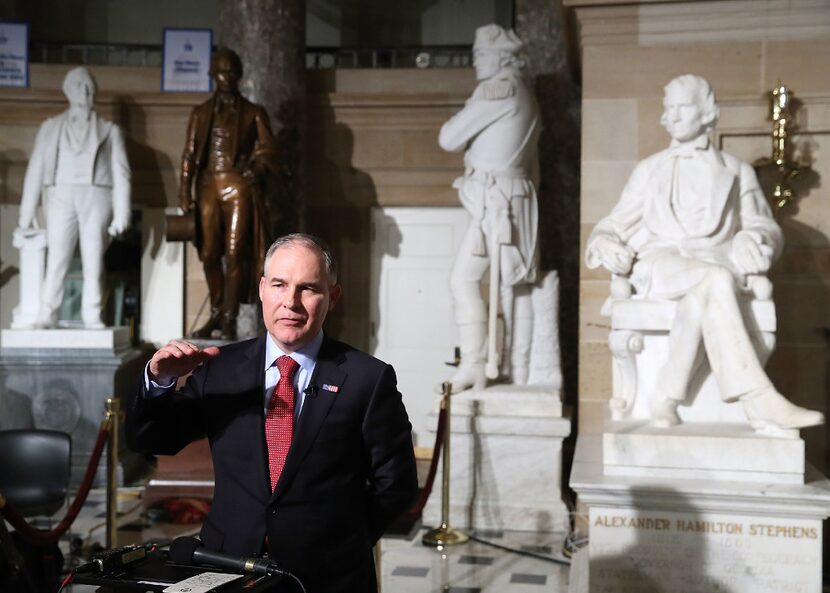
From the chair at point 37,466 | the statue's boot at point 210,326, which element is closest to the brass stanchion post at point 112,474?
the chair at point 37,466

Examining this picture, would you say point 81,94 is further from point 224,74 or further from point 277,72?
point 277,72

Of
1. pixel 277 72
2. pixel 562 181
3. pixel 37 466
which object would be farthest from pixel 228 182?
pixel 37 466

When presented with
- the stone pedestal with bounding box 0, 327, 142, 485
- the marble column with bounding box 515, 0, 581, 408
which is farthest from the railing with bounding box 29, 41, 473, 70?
the stone pedestal with bounding box 0, 327, 142, 485

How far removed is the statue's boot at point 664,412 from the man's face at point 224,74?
391 centimetres

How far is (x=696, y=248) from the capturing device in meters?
A: 5.11

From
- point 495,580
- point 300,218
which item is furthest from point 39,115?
point 495,580

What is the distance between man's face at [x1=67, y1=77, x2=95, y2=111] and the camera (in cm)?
765

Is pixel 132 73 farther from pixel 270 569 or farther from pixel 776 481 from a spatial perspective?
pixel 270 569

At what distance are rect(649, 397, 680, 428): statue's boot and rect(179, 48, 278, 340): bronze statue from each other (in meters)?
3.31

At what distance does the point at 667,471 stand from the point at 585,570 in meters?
0.71

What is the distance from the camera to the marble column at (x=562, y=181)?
7750 millimetres

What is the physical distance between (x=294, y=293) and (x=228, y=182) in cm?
533

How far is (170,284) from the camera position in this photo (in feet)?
29.2

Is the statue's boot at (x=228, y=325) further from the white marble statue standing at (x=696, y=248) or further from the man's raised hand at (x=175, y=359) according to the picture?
the man's raised hand at (x=175, y=359)
